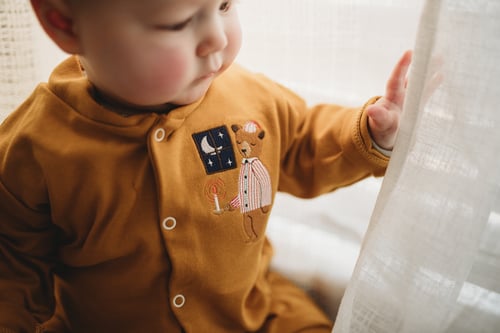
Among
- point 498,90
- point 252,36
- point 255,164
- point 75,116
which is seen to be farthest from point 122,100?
point 498,90

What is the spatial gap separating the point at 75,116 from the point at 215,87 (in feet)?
0.63

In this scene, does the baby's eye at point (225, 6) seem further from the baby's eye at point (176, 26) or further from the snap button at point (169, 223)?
the snap button at point (169, 223)

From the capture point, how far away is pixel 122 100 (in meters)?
0.62

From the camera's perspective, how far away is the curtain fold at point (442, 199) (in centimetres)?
45

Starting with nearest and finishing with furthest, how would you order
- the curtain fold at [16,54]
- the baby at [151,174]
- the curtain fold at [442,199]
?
the curtain fold at [442,199], the baby at [151,174], the curtain fold at [16,54]

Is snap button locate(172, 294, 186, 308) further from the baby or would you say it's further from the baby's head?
the baby's head

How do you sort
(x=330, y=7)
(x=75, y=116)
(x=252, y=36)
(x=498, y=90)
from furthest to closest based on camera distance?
(x=252, y=36) → (x=330, y=7) → (x=75, y=116) → (x=498, y=90)

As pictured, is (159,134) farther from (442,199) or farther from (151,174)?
(442,199)

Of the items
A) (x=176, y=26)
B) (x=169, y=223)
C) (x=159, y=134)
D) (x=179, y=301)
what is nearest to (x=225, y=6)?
(x=176, y=26)

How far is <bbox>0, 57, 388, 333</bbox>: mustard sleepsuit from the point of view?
2.01 ft

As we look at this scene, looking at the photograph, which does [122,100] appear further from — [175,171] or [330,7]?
[330,7]

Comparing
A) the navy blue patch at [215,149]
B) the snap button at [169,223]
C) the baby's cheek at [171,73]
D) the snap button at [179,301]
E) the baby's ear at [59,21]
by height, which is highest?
the baby's ear at [59,21]

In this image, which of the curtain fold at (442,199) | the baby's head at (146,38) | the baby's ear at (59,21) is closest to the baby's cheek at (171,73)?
the baby's head at (146,38)

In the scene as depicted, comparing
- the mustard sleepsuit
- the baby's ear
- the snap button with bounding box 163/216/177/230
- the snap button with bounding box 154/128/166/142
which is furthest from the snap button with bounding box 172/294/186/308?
the baby's ear
